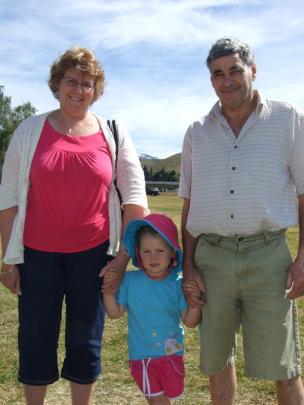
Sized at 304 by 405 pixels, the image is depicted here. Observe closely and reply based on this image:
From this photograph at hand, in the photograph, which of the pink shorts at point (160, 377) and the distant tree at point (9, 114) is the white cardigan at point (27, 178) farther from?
the distant tree at point (9, 114)

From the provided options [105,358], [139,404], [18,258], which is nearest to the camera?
[18,258]

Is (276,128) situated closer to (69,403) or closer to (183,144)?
(183,144)

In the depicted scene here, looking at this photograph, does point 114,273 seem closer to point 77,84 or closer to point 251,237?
point 251,237

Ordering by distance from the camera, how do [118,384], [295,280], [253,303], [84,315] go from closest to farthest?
[295,280] < [253,303] < [84,315] < [118,384]

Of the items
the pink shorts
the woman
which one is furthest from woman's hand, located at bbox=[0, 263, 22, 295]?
the pink shorts

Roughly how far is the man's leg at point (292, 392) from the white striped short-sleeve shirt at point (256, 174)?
877mm

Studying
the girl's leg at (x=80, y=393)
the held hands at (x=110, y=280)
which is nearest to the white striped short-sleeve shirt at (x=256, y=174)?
the held hands at (x=110, y=280)

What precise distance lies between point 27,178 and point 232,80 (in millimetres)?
1302

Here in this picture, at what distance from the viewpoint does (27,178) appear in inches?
125

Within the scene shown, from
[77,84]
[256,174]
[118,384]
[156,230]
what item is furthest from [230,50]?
[118,384]

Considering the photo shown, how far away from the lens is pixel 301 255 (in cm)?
304

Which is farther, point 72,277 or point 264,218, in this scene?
point 72,277

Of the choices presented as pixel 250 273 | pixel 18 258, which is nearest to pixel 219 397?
pixel 250 273

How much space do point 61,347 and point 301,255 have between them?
3.06 metres
